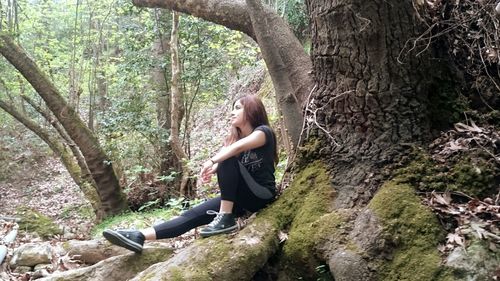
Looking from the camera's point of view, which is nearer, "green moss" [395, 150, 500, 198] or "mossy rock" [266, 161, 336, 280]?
"green moss" [395, 150, 500, 198]

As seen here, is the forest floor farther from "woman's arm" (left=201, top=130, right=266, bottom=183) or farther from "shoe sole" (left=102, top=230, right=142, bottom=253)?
"woman's arm" (left=201, top=130, right=266, bottom=183)

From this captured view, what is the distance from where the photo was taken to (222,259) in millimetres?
3486

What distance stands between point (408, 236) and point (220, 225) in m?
1.45

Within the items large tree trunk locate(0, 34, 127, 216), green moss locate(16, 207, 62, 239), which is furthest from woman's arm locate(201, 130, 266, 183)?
large tree trunk locate(0, 34, 127, 216)

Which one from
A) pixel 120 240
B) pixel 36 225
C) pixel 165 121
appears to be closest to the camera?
pixel 120 240

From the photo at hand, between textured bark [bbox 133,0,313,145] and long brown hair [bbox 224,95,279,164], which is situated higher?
textured bark [bbox 133,0,313,145]

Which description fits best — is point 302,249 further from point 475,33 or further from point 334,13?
point 475,33

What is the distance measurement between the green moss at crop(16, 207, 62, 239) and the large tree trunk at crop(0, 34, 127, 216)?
132cm

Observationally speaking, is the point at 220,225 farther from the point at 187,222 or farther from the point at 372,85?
the point at 372,85

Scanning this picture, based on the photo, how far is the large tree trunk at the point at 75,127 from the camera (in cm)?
927

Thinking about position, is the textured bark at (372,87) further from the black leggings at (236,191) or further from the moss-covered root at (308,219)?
the black leggings at (236,191)

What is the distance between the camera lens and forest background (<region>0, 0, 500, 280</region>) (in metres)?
3.36

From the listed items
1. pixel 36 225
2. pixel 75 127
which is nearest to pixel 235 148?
pixel 36 225

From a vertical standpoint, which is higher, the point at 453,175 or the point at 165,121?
the point at 165,121
